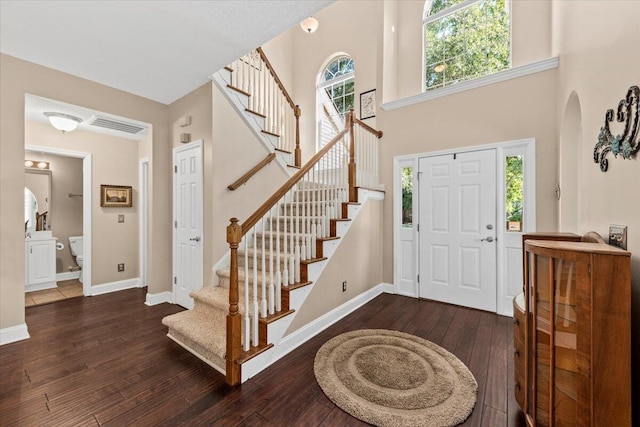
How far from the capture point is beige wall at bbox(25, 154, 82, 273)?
4547mm

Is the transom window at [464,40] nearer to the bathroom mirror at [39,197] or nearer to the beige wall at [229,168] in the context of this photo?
the beige wall at [229,168]

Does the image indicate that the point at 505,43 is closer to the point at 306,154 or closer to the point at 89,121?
the point at 306,154

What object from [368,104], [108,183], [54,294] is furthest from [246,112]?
[54,294]

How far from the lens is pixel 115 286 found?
4172 millimetres

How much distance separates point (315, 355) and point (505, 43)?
15.0 feet

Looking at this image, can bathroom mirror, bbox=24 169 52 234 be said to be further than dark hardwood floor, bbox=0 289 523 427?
Yes

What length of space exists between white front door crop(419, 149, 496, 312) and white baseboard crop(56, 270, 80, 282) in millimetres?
6117

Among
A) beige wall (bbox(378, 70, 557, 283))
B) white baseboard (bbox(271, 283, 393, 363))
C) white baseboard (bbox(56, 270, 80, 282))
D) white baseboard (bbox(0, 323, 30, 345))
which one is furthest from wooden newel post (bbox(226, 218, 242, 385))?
white baseboard (bbox(56, 270, 80, 282))

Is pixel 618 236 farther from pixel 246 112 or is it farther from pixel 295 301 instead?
pixel 246 112

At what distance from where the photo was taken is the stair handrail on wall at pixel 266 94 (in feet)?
11.0

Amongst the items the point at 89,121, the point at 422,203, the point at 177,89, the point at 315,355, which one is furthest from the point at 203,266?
the point at 422,203

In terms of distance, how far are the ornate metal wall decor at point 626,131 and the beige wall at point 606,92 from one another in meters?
0.04

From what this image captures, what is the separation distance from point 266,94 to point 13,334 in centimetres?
384

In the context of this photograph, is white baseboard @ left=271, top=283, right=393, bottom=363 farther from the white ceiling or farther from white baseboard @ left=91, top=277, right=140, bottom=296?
white baseboard @ left=91, top=277, right=140, bottom=296
